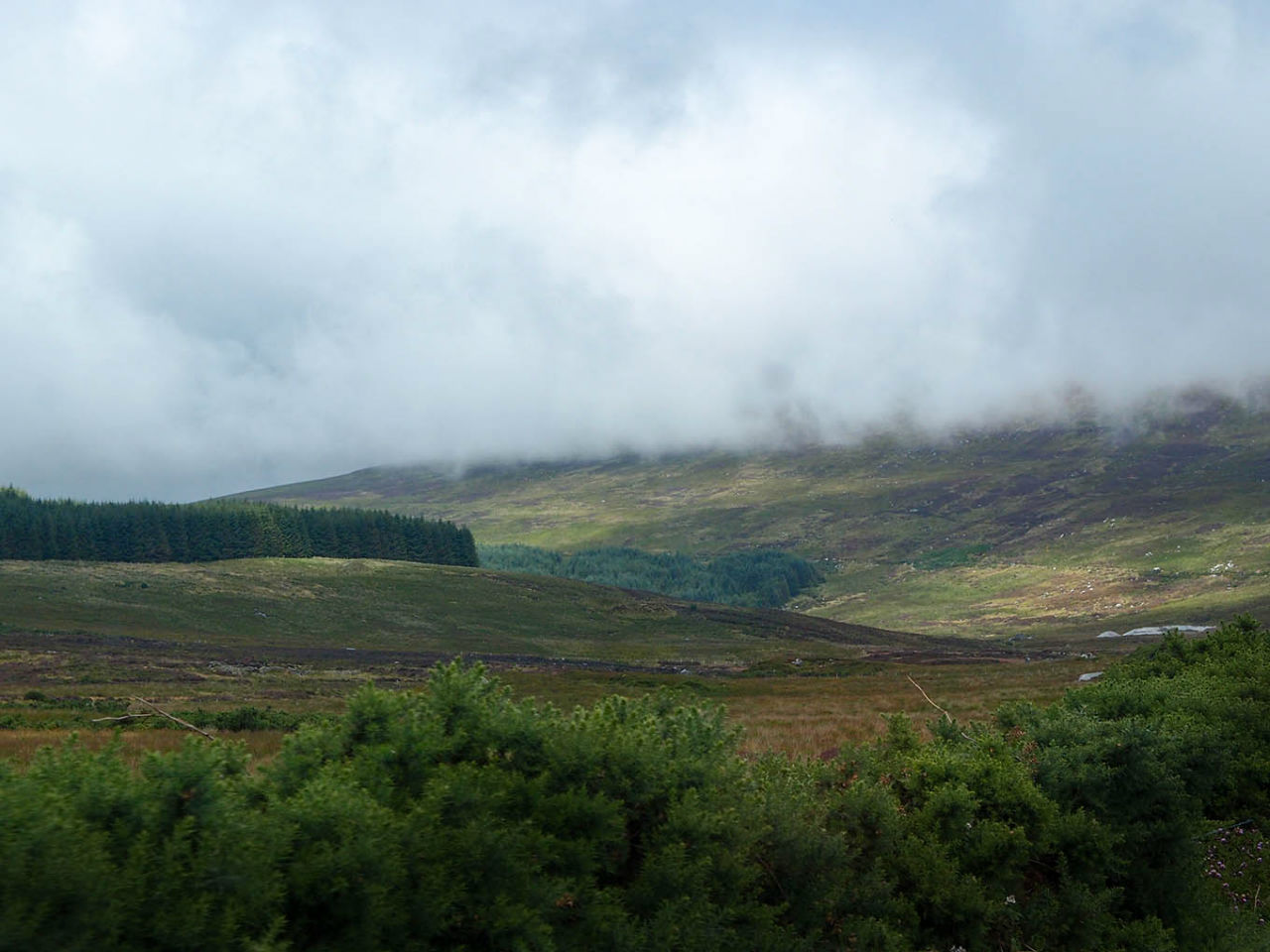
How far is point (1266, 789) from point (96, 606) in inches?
4220

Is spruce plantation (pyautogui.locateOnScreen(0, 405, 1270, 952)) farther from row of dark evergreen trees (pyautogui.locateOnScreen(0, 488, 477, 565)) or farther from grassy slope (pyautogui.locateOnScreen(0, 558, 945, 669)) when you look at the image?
row of dark evergreen trees (pyautogui.locateOnScreen(0, 488, 477, 565))

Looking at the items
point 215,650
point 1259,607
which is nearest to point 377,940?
point 215,650

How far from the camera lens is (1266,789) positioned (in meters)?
17.8

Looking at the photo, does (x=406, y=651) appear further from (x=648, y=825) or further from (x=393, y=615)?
(x=648, y=825)

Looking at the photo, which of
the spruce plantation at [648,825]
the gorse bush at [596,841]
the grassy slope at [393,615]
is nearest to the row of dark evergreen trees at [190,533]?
the grassy slope at [393,615]

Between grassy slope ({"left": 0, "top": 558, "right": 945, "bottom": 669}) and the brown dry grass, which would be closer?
the brown dry grass

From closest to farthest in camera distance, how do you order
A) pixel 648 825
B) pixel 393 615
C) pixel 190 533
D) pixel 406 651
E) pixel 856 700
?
pixel 648 825
pixel 856 700
pixel 406 651
pixel 393 615
pixel 190 533

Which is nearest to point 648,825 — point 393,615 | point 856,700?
point 856,700

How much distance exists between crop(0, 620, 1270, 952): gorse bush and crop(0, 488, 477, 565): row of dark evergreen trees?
147 metres

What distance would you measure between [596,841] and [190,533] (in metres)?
156

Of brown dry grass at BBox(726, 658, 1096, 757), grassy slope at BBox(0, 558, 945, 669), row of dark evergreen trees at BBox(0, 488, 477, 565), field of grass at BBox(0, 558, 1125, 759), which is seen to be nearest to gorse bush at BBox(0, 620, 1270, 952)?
field of grass at BBox(0, 558, 1125, 759)

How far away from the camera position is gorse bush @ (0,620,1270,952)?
20.3ft

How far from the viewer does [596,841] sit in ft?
26.7

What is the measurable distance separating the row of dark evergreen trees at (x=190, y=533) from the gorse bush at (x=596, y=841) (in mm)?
146967
